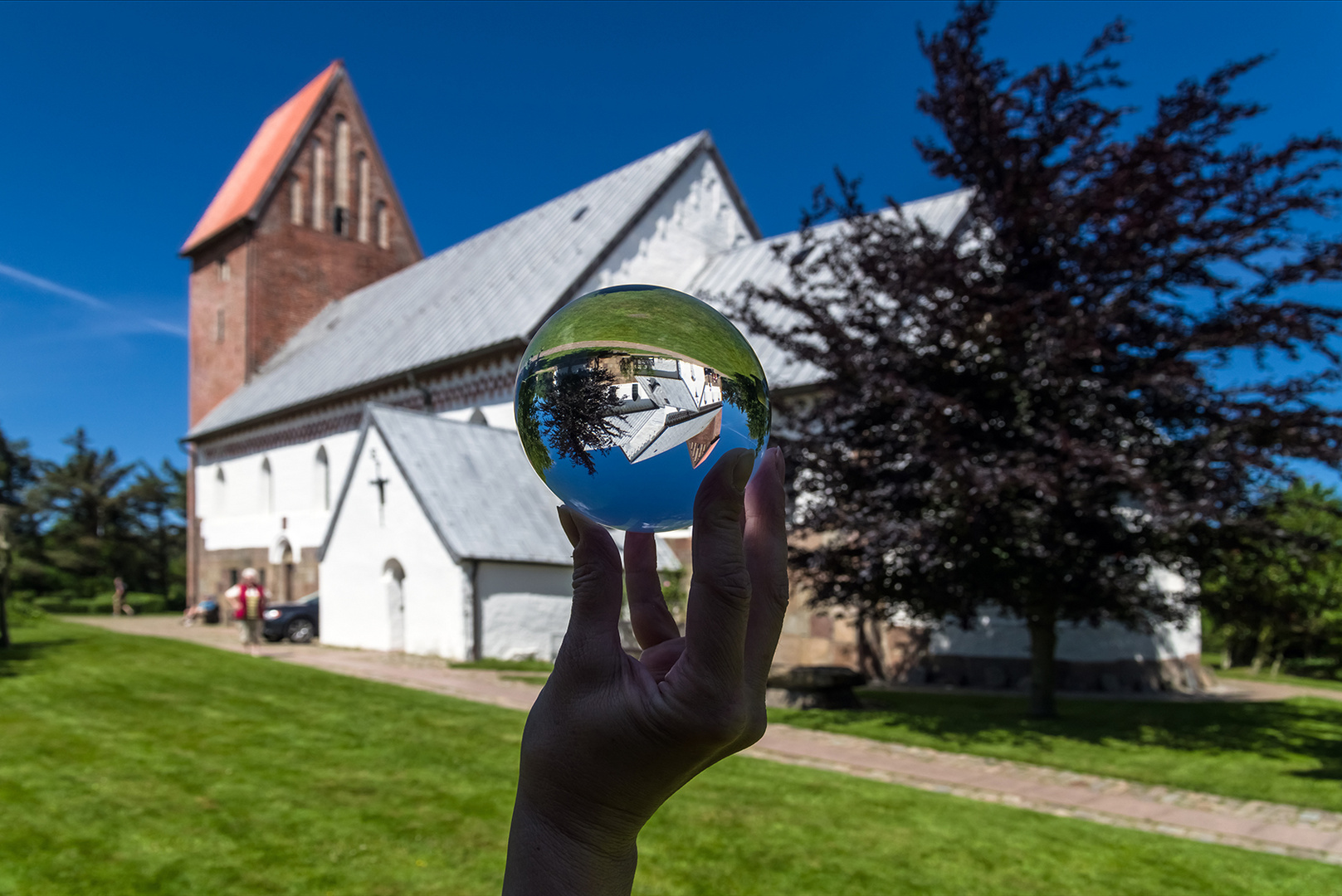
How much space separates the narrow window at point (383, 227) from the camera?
1629 inches

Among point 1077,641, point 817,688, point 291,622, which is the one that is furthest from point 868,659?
point 291,622

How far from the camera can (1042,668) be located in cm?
1364

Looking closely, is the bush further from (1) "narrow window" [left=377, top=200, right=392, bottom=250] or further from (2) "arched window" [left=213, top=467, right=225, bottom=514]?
(1) "narrow window" [left=377, top=200, right=392, bottom=250]

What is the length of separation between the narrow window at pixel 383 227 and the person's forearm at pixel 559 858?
4237 cm

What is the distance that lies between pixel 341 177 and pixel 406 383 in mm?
17097

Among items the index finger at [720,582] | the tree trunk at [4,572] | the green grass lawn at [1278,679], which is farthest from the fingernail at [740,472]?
the green grass lawn at [1278,679]

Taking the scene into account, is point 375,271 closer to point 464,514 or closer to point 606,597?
point 464,514

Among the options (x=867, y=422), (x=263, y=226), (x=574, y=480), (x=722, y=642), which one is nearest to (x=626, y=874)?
(x=722, y=642)

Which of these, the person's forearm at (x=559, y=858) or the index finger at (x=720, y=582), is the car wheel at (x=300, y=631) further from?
the index finger at (x=720, y=582)

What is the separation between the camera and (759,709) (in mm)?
1725

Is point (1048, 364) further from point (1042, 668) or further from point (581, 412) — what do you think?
point (581, 412)

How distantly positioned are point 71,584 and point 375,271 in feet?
74.3

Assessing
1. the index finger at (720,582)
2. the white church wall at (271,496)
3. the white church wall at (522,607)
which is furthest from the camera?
the white church wall at (271,496)

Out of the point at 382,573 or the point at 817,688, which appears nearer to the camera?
the point at 817,688
